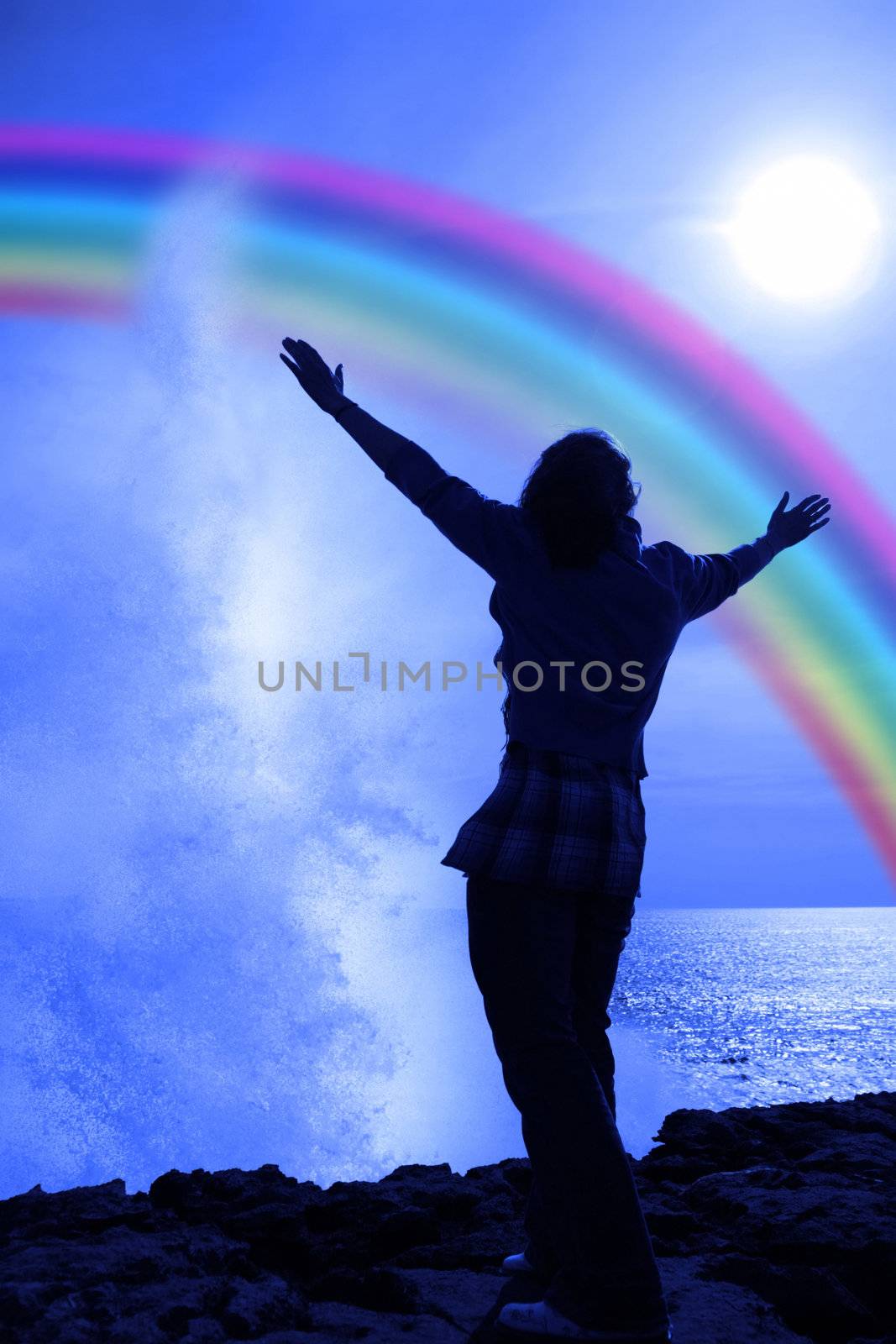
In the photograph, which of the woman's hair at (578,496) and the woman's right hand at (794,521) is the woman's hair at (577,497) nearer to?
the woman's hair at (578,496)

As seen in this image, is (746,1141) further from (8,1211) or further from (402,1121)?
(402,1121)

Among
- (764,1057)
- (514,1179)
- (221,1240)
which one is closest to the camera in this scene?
(221,1240)

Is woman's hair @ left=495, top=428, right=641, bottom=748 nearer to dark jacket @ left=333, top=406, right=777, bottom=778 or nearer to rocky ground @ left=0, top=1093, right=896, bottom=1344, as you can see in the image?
dark jacket @ left=333, top=406, right=777, bottom=778

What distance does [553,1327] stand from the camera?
1773mm

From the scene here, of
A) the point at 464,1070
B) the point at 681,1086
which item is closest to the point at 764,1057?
the point at 681,1086

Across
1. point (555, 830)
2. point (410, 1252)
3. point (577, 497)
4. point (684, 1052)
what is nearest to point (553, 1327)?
point (555, 830)

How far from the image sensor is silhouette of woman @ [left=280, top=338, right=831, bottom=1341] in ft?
5.85

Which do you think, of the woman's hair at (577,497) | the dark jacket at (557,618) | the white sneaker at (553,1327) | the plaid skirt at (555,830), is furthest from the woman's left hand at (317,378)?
the white sneaker at (553,1327)

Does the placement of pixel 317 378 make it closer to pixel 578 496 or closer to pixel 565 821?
pixel 578 496

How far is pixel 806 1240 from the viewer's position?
2955 millimetres

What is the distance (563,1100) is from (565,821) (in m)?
0.56

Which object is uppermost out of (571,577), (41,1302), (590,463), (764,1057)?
(764,1057)

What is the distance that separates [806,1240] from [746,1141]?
168 cm

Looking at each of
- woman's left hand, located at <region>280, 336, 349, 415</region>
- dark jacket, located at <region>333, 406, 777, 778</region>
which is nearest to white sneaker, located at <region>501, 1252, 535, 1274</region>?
dark jacket, located at <region>333, 406, 777, 778</region>
